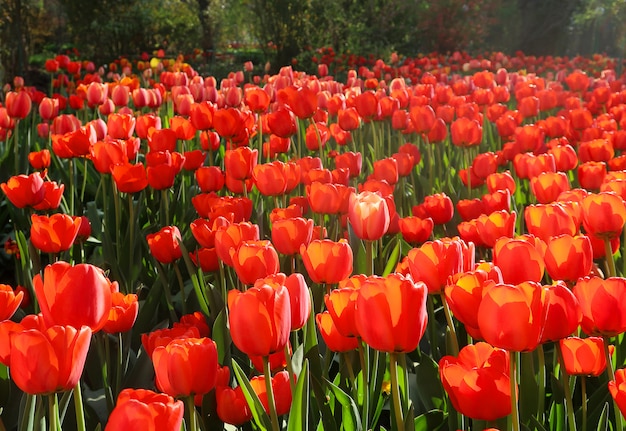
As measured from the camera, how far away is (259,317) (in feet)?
3.61

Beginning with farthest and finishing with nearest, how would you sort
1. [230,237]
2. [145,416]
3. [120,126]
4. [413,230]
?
[120,126], [413,230], [230,237], [145,416]

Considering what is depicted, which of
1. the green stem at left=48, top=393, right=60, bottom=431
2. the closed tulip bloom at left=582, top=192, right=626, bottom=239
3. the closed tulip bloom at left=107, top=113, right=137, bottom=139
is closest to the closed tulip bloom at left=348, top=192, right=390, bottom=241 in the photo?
the closed tulip bloom at left=582, top=192, right=626, bottom=239

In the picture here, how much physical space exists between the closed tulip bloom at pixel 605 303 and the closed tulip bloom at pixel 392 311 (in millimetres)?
316

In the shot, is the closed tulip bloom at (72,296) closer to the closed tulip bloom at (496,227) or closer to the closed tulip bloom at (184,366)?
the closed tulip bloom at (184,366)

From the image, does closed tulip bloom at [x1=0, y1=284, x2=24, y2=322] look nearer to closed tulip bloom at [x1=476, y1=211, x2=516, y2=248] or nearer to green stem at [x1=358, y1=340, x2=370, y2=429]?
green stem at [x1=358, y1=340, x2=370, y2=429]

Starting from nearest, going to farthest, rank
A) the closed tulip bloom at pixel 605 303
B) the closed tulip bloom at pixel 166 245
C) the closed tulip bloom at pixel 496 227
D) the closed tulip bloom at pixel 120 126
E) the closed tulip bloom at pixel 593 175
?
the closed tulip bloom at pixel 605 303, the closed tulip bloom at pixel 496 227, the closed tulip bloom at pixel 166 245, the closed tulip bloom at pixel 593 175, the closed tulip bloom at pixel 120 126

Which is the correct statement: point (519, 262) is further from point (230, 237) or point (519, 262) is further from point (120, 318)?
point (120, 318)

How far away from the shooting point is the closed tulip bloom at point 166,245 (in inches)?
78.8

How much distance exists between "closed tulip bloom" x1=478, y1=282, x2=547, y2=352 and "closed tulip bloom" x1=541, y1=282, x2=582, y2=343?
0.11 m

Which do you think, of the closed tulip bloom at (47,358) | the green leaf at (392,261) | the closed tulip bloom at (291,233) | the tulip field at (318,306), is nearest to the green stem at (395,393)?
the tulip field at (318,306)

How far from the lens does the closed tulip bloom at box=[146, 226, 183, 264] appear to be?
2.00 meters

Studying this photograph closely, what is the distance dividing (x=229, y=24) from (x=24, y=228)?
18.4 meters

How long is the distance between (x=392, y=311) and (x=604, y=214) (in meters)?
0.78

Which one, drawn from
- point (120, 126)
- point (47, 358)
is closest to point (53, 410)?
point (47, 358)
